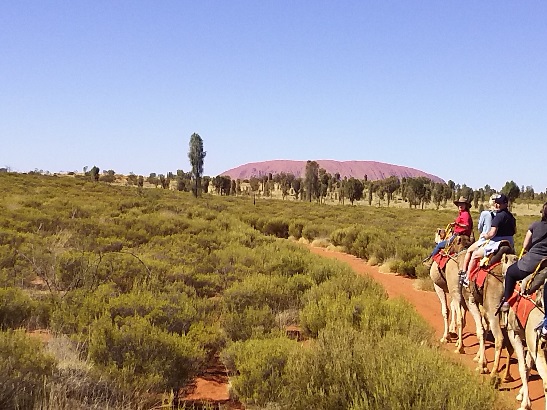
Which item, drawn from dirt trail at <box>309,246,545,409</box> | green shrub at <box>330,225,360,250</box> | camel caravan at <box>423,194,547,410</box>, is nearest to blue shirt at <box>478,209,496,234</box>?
camel caravan at <box>423,194,547,410</box>

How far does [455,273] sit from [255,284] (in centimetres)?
429

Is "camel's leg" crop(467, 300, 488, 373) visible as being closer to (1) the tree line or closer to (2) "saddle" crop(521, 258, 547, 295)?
(2) "saddle" crop(521, 258, 547, 295)

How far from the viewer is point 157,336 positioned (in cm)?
618

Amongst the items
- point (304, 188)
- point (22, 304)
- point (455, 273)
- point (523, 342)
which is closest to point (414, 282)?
point (455, 273)

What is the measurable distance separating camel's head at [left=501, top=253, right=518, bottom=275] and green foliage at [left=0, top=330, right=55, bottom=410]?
21.5 feet

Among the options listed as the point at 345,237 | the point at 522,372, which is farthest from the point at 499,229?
the point at 345,237

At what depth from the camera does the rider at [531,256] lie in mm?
Result: 5789

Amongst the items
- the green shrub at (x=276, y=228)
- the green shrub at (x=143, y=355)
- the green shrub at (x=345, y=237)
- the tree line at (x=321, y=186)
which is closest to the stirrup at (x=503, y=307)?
the green shrub at (x=143, y=355)

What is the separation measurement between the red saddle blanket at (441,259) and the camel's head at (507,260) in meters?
2.11

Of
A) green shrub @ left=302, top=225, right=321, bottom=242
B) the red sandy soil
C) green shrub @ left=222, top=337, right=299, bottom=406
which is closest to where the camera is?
green shrub @ left=222, top=337, right=299, bottom=406

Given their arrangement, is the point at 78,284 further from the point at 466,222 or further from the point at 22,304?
the point at 466,222

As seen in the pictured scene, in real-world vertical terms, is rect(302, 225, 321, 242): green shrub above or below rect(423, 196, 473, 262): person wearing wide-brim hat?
below

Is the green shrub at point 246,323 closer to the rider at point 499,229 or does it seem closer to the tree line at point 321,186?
the rider at point 499,229

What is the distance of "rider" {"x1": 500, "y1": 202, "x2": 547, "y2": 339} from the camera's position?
19.0 feet
